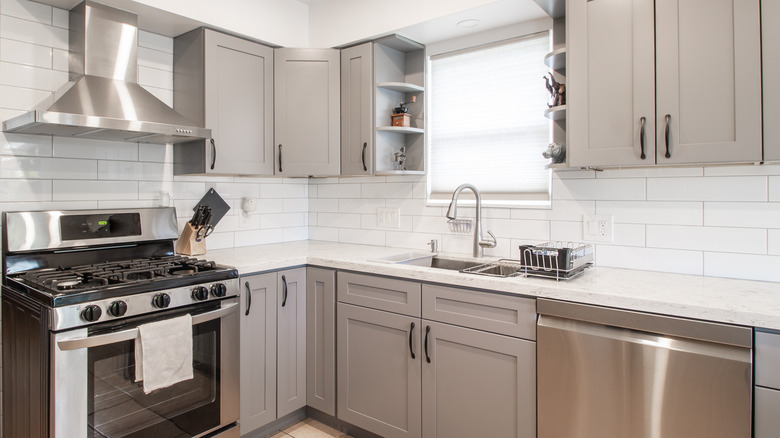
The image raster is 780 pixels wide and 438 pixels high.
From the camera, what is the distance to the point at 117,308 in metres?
1.79

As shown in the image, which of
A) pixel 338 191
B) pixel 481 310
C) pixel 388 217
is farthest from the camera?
pixel 338 191

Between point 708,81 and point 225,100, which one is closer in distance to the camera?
point 708,81

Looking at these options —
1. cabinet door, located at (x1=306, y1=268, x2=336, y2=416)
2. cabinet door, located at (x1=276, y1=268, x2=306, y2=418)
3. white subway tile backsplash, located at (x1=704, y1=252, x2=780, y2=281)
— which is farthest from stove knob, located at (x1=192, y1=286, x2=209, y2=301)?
white subway tile backsplash, located at (x1=704, y1=252, x2=780, y2=281)

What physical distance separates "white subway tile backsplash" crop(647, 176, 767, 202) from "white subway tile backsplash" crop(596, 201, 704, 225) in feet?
0.10

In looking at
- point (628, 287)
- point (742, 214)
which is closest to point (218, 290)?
point (628, 287)

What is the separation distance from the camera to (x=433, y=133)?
3.01m

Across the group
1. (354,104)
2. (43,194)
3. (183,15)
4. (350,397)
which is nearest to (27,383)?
(43,194)

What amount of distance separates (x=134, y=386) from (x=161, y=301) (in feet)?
1.15

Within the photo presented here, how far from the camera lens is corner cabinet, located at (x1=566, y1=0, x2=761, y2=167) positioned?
1.64 metres

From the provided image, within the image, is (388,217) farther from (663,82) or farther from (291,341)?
(663,82)

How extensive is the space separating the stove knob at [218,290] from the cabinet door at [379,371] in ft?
2.04

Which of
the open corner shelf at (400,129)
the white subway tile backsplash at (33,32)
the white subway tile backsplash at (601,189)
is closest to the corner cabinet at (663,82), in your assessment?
the white subway tile backsplash at (601,189)

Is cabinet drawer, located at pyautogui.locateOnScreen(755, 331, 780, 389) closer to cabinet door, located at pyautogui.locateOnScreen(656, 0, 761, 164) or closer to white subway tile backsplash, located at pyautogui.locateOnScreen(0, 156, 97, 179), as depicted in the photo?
cabinet door, located at pyautogui.locateOnScreen(656, 0, 761, 164)

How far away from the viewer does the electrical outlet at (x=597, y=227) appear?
7.38 ft
